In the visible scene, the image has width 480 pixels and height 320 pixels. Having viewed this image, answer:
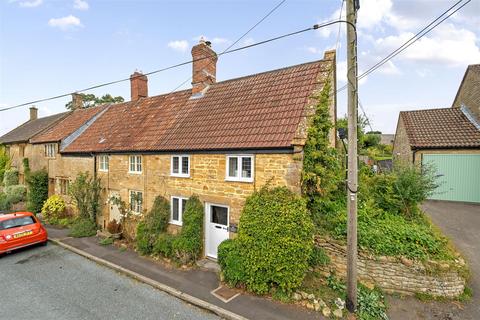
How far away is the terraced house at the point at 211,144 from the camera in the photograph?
27.5 ft

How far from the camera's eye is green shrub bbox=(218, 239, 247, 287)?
764cm

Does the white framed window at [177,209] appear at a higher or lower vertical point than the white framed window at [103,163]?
lower

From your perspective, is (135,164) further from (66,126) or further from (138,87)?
(66,126)

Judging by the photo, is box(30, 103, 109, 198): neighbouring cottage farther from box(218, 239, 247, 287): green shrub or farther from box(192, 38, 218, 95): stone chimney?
box(218, 239, 247, 287): green shrub

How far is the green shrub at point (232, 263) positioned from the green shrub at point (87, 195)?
9.45m

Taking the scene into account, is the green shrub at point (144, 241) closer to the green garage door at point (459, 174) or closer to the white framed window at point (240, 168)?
the white framed window at point (240, 168)

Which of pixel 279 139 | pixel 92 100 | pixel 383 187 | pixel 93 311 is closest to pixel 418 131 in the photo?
pixel 383 187

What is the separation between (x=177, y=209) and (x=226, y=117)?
4.56 m

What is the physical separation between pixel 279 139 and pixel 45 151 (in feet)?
62.1

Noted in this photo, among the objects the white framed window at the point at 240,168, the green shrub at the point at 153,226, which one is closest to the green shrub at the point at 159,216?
the green shrub at the point at 153,226

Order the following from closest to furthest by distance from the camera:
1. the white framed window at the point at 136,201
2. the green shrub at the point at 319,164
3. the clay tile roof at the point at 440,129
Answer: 1. the green shrub at the point at 319,164
2. the white framed window at the point at 136,201
3. the clay tile roof at the point at 440,129

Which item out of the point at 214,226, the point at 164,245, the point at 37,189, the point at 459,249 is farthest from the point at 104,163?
the point at 459,249

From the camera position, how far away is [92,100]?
46469 mm

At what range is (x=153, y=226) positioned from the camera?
10.5 metres
